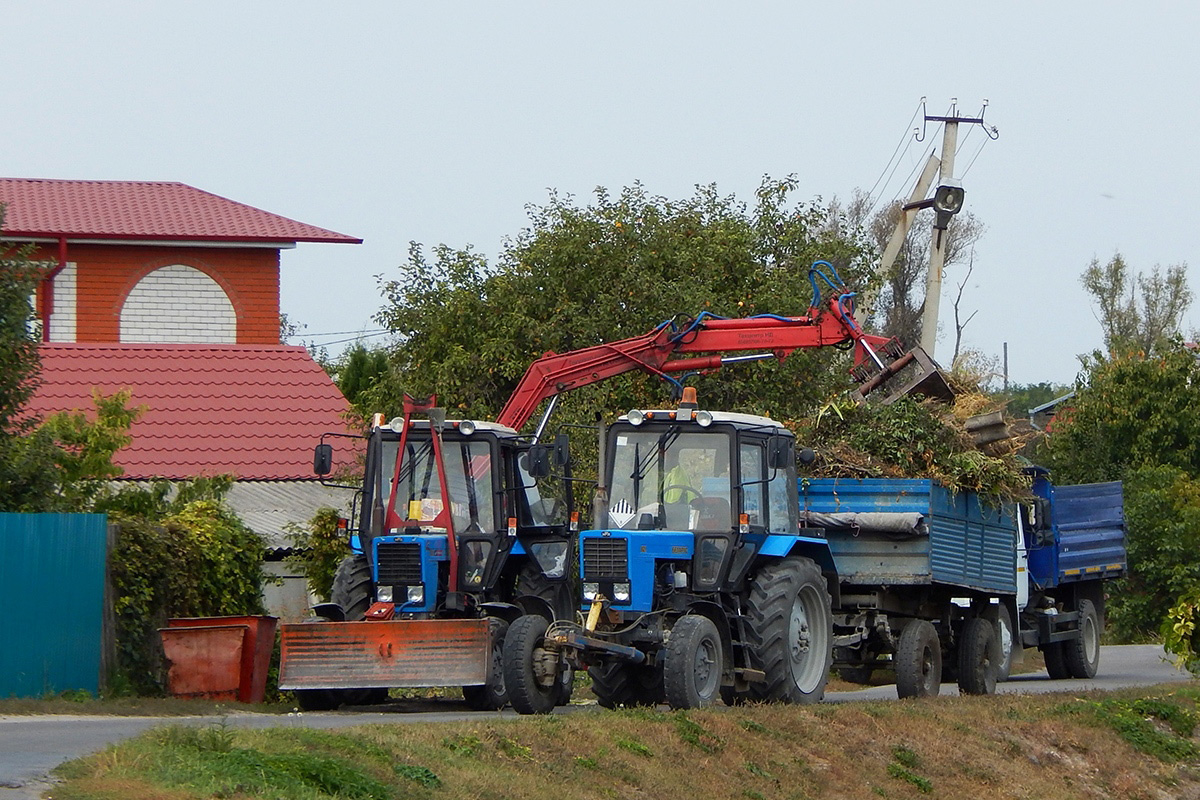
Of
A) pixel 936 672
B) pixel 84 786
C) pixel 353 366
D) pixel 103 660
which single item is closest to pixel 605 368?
pixel 936 672

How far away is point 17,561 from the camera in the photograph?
53.5ft

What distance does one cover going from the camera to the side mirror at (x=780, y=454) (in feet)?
47.3

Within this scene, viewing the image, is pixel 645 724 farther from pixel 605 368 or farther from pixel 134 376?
pixel 134 376

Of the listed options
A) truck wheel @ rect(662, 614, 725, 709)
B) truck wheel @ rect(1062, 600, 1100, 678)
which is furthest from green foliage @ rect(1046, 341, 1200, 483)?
truck wheel @ rect(662, 614, 725, 709)

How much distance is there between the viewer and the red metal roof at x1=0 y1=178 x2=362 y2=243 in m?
32.3

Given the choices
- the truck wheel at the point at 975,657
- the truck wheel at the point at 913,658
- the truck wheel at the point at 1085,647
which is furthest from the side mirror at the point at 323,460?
the truck wheel at the point at 1085,647

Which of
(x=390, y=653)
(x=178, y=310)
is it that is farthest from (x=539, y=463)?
(x=178, y=310)

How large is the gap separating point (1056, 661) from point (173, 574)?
40.5ft

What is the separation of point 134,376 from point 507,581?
1359 cm

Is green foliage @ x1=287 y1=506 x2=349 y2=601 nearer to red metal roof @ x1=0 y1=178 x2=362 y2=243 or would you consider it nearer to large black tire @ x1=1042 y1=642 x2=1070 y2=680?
large black tire @ x1=1042 y1=642 x2=1070 y2=680

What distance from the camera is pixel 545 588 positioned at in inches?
635

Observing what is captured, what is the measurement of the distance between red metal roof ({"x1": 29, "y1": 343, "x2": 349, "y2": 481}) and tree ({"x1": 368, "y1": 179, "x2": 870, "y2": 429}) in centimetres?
237

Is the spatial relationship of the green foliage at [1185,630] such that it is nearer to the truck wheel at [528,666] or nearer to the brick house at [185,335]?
the truck wheel at [528,666]

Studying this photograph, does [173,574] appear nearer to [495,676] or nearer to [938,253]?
[495,676]
